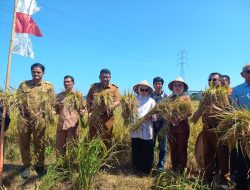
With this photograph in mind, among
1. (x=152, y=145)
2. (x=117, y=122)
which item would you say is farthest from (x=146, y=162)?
(x=117, y=122)

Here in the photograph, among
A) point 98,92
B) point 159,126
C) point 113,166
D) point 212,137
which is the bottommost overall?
point 113,166

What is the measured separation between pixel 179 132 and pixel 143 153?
909 mm

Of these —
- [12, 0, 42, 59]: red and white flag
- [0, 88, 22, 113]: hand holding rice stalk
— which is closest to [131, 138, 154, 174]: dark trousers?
[0, 88, 22, 113]: hand holding rice stalk

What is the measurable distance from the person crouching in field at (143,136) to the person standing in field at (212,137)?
988 millimetres

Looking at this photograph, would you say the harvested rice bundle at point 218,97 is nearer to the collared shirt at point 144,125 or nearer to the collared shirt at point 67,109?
the collared shirt at point 144,125

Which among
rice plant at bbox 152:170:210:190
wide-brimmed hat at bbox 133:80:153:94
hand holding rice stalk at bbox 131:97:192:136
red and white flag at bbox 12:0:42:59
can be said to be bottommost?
rice plant at bbox 152:170:210:190

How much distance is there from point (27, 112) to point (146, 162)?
220 cm

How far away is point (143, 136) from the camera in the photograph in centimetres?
531

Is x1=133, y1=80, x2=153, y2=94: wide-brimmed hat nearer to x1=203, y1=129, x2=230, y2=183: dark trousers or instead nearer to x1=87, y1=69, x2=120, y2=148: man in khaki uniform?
x1=87, y1=69, x2=120, y2=148: man in khaki uniform

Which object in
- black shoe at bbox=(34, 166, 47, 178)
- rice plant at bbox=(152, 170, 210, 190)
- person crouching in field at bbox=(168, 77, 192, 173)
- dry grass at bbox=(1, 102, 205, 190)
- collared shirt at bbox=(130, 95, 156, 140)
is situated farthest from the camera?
black shoe at bbox=(34, 166, 47, 178)

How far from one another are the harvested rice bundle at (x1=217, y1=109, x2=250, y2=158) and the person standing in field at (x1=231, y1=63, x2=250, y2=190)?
0.41m

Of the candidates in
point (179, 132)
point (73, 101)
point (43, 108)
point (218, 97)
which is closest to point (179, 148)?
point (179, 132)

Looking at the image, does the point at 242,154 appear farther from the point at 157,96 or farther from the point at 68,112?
the point at 68,112

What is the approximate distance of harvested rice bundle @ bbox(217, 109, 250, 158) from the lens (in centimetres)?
374
